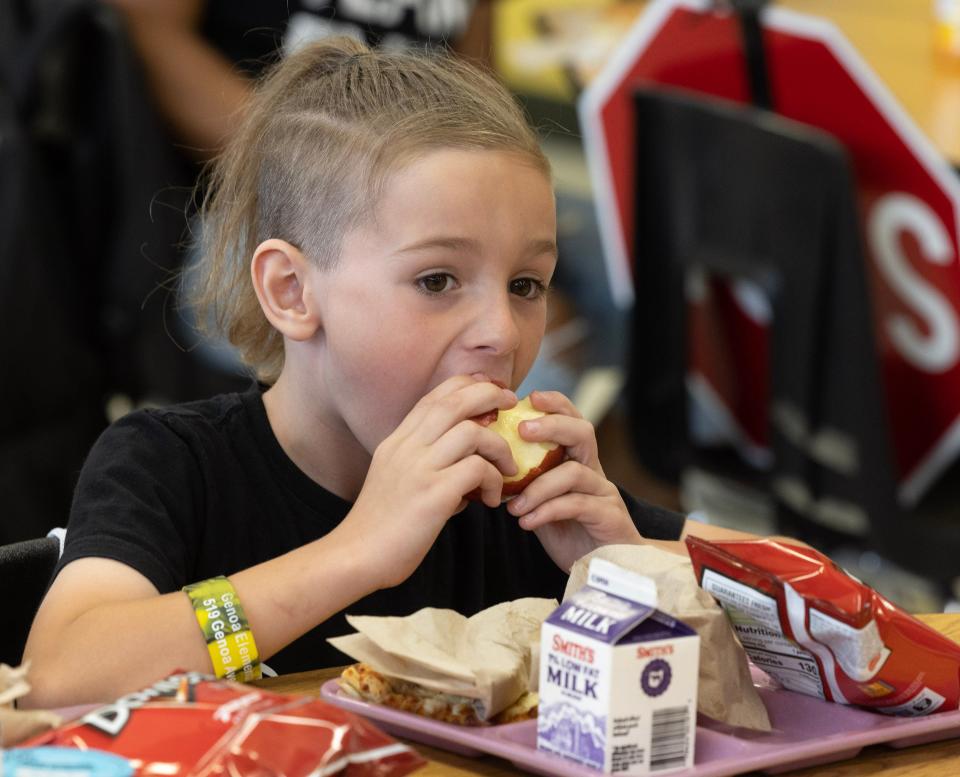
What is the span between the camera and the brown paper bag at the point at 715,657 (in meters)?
0.99

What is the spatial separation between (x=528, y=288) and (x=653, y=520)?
293 mm

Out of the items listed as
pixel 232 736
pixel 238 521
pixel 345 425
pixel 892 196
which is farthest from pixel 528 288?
pixel 892 196

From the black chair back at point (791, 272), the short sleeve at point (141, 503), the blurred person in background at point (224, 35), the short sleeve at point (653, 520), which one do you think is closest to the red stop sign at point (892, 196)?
the black chair back at point (791, 272)

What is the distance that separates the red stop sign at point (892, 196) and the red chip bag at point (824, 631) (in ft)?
6.07

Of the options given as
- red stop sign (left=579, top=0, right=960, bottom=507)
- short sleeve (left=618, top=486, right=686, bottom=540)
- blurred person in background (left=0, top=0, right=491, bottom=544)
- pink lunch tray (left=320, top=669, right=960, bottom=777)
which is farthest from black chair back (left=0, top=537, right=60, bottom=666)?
red stop sign (left=579, top=0, right=960, bottom=507)

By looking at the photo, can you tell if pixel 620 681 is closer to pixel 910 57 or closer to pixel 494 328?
pixel 494 328

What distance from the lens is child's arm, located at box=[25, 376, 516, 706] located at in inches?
42.3

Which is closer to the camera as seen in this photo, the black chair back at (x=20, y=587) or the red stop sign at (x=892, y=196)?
the black chair back at (x=20, y=587)

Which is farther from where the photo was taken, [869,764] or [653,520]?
[653,520]

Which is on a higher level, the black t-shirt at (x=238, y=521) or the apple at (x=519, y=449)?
the apple at (x=519, y=449)

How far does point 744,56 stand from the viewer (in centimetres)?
305

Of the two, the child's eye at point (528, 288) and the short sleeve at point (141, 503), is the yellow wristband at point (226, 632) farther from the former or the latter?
the child's eye at point (528, 288)

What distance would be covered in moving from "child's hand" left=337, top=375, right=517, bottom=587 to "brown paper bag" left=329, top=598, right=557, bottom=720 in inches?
4.3

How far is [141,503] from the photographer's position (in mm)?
1280
